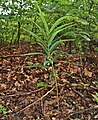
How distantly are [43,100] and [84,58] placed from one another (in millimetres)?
821

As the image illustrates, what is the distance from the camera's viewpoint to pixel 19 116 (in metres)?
2.25

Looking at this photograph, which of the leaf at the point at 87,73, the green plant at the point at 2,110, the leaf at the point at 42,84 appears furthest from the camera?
the leaf at the point at 87,73

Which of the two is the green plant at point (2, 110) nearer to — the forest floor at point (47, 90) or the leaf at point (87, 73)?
the forest floor at point (47, 90)

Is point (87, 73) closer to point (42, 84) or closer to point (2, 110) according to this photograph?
point (42, 84)

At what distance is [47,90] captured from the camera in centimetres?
254

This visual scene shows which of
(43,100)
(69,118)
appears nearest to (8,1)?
(43,100)

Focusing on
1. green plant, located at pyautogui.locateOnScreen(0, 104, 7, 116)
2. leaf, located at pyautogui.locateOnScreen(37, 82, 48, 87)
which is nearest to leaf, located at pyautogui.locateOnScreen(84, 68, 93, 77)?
leaf, located at pyautogui.locateOnScreen(37, 82, 48, 87)

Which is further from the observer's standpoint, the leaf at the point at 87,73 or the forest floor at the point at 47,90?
the leaf at the point at 87,73

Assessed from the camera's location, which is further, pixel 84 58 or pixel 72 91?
pixel 84 58

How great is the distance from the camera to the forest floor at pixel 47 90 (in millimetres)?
2291

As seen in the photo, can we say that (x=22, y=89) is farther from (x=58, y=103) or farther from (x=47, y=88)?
(x=58, y=103)

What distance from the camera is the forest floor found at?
7.52 feet

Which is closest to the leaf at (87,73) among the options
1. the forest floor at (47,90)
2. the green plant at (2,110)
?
the forest floor at (47,90)

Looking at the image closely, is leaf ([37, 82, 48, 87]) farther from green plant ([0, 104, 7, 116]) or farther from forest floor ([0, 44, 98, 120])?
green plant ([0, 104, 7, 116])
